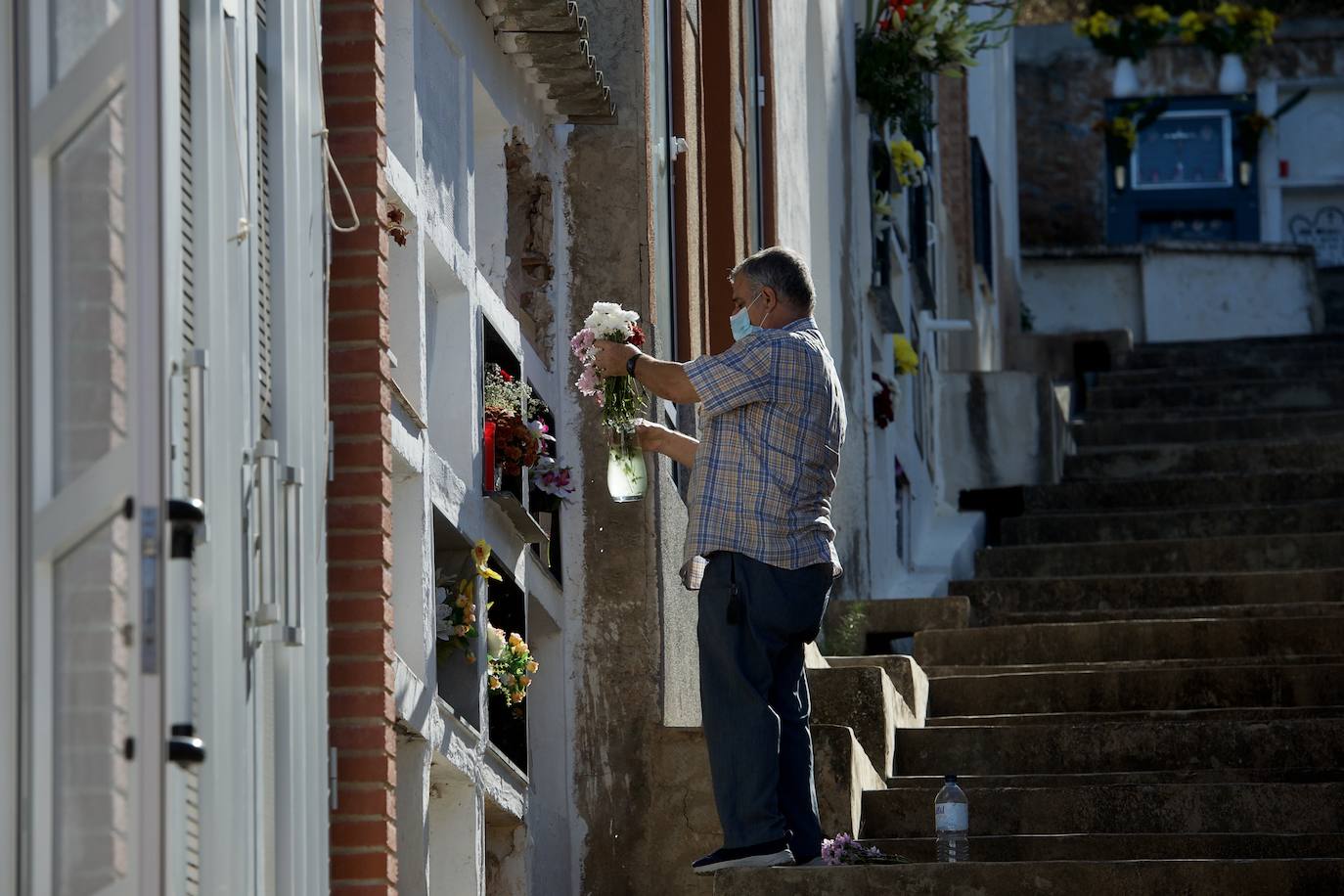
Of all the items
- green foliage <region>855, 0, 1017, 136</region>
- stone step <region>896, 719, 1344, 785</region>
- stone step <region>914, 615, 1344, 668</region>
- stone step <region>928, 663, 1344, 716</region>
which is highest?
green foliage <region>855, 0, 1017, 136</region>

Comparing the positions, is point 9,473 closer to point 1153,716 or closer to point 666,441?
point 666,441

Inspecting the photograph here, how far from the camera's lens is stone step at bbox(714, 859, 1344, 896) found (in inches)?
282

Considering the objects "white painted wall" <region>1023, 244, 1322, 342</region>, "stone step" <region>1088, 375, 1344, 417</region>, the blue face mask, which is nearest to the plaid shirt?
the blue face mask

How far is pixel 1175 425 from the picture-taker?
55.0ft

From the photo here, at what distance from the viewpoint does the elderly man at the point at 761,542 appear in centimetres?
705

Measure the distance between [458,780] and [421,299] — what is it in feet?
4.21

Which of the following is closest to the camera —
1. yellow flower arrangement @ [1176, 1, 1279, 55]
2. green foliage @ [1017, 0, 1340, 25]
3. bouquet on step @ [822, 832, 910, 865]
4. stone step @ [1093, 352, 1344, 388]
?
bouquet on step @ [822, 832, 910, 865]

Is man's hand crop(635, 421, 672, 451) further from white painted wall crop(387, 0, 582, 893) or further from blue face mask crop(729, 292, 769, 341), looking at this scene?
white painted wall crop(387, 0, 582, 893)

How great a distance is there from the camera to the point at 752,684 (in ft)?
23.1

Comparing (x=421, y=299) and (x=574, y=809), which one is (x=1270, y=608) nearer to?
(x=574, y=809)

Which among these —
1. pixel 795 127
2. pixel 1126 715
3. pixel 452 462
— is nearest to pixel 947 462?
pixel 795 127

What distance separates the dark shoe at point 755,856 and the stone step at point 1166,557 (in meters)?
6.11

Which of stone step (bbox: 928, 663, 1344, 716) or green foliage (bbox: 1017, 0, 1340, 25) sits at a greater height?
green foliage (bbox: 1017, 0, 1340, 25)

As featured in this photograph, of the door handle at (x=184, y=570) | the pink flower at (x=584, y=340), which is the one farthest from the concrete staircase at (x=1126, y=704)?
the door handle at (x=184, y=570)
